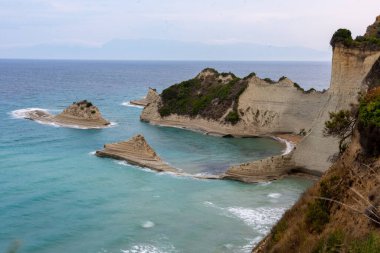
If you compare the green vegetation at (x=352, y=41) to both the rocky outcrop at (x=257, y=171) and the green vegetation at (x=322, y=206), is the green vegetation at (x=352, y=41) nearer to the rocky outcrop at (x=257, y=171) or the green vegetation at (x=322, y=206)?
the rocky outcrop at (x=257, y=171)

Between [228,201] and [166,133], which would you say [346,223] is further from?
[166,133]

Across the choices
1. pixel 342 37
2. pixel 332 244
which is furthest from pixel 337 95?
pixel 332 244

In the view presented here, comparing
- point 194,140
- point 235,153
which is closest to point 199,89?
point 194,140

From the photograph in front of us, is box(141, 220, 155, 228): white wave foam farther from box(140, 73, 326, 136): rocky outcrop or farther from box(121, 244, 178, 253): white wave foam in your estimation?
box(140, 73, 326, 136): rocky outcrop

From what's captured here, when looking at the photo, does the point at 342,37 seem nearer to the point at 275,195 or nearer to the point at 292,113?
the point at 275,195

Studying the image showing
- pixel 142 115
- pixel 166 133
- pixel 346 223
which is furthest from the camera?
Answer: pixel 142 115

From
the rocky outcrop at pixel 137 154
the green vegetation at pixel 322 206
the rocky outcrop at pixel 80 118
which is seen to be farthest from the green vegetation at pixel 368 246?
the rocky outcrop at pixel 80 118
